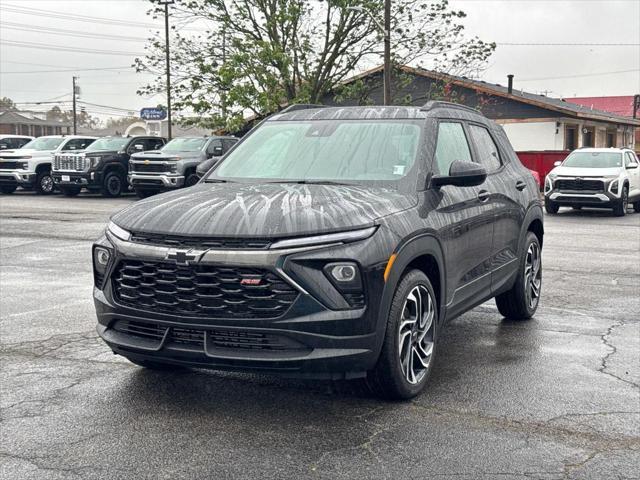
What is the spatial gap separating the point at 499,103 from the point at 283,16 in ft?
46.6

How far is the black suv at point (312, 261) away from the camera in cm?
431

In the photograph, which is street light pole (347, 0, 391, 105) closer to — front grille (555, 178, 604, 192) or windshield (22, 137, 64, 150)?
front grille (555, 178, 604, 192)

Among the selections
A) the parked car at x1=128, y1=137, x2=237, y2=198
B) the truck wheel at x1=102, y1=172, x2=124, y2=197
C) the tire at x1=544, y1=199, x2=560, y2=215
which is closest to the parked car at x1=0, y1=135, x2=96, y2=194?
the truck wheel at x1=102, y1=172, x2=124, y2=197

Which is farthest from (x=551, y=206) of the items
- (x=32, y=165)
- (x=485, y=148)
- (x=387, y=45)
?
(x=32, y=165)

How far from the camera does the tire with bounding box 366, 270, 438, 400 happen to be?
465 cm

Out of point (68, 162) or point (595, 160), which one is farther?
point (68, 162)

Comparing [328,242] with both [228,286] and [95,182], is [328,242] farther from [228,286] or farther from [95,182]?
[95,182]

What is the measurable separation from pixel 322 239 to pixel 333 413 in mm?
1058

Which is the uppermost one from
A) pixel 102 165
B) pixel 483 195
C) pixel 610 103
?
pixel 610 103

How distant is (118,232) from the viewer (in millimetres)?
4754

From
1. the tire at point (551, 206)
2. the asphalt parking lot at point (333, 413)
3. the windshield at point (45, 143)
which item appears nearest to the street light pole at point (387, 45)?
the tire at point (551, 206)

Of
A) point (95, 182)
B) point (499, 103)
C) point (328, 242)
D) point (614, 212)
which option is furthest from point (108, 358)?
point (499, 103)

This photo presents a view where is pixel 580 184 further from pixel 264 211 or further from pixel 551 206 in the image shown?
pixel 264 211

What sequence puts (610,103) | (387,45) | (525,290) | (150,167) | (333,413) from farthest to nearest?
(610,103)
(387,45)
(150,167)
(525,290)
(333,413)
